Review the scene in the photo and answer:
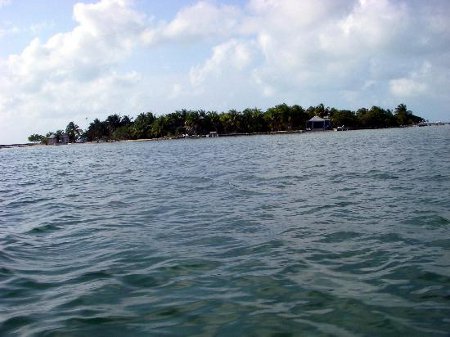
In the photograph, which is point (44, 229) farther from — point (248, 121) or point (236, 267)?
point (248, 121)

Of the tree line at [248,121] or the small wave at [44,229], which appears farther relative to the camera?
the tree line at [248,121]

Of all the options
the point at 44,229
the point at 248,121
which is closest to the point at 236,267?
the point at 44,229

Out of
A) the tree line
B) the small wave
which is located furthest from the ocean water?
the tree line

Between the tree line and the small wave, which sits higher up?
the tree line

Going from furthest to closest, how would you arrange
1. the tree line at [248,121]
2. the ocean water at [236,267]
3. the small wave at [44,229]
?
the tree line at [248,121] → the small wave at [44,229] → the ocean water at [236,267]

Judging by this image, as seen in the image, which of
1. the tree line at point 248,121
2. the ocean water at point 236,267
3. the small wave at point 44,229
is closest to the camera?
the ocean water at point 236,267

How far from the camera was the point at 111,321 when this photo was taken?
5371 mm

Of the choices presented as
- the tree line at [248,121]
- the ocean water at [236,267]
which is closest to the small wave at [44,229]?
the ocean water at [236,267]

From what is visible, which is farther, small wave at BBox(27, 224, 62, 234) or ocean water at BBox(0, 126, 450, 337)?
small wave at BBox(27, 224, 62, 234)

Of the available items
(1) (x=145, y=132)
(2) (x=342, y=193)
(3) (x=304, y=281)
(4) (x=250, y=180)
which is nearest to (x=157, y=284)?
(3) (x=304, y=281)

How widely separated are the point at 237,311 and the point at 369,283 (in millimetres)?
2048

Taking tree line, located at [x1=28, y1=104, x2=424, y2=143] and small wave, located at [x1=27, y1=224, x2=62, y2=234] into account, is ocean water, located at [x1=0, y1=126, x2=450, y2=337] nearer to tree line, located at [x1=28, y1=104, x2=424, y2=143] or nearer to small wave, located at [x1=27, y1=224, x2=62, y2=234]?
small wave, located at [x1=27, y1=224, x2=62, y2=234]

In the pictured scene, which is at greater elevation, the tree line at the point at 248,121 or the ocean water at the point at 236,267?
the tree line at the point at 248,121

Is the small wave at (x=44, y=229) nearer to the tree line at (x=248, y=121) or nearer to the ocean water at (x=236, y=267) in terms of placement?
the ocean water at (x=236, y=267)
